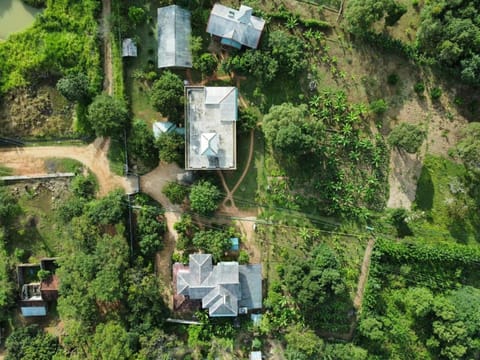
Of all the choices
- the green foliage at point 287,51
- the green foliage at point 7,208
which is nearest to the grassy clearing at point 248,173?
the green foliage at point 287,51

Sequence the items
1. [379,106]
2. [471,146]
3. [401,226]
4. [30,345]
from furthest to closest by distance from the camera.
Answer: [401,226]
[30,345]
[379,106]
[471,146]

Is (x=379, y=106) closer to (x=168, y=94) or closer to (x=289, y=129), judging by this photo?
(x=289, y=129)

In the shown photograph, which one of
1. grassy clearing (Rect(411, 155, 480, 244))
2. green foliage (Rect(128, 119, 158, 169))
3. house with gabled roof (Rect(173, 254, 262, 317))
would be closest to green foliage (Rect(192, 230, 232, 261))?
house with gabled roof (Rect(173, 254, 262, 317))

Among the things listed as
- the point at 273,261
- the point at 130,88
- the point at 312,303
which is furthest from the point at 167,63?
the point at 312,303

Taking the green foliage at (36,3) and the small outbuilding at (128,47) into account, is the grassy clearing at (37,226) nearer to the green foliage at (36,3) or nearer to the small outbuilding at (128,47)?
the small outbuilding at (128,47)

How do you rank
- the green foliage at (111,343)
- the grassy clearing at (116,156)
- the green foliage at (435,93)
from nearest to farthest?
the green foliage at (111,343) → the green foliage at (435,93) → the grassy clearing at (116,156)

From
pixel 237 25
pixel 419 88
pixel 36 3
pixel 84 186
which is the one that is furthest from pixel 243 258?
pixel 36 3

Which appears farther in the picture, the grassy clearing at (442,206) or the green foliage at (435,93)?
the grassy clearing at (442,206)
